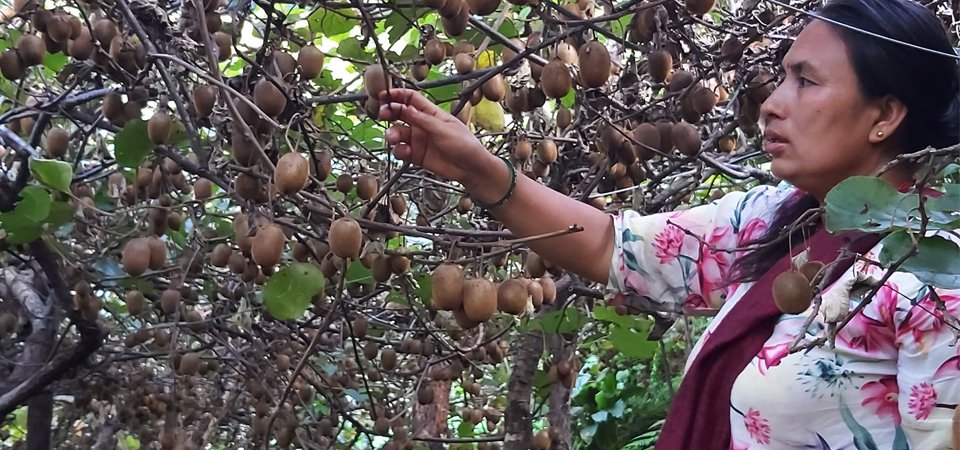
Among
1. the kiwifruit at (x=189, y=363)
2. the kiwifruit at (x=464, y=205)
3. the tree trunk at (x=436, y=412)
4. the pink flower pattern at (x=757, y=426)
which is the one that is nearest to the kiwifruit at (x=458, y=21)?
the pink flower pattern at (x=757, y=426)

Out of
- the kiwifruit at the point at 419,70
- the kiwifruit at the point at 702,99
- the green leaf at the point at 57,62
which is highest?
the green leaf at the point at 57,62

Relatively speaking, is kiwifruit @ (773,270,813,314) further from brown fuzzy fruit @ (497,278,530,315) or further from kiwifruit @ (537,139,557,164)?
kiwifruit @ (537,139,557,164)

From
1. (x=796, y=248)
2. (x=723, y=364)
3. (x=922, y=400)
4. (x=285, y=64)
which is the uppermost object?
(x=285, y=64)

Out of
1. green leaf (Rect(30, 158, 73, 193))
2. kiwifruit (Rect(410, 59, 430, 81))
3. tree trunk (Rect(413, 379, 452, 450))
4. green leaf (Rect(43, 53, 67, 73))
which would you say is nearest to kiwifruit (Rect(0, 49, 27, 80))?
green leaf (Rect(30, 158, 73, 193))

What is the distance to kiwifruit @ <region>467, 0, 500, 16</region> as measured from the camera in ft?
3.10

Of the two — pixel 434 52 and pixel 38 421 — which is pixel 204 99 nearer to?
pixel 434 52

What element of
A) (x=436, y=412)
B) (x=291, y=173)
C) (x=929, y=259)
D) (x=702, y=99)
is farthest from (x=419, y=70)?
(x=436, y=412)

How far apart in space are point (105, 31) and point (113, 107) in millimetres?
90

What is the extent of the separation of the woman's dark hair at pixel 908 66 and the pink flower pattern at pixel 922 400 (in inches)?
8.6

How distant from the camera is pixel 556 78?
106 centimetres

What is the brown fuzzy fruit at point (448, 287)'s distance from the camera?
0.94 m

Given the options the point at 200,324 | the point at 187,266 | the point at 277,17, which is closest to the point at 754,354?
the point at 277,17

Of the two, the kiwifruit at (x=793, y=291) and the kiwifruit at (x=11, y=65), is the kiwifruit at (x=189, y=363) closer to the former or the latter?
the kiwifruit at (x=11, y=65)

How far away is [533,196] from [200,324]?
595 millimetres
